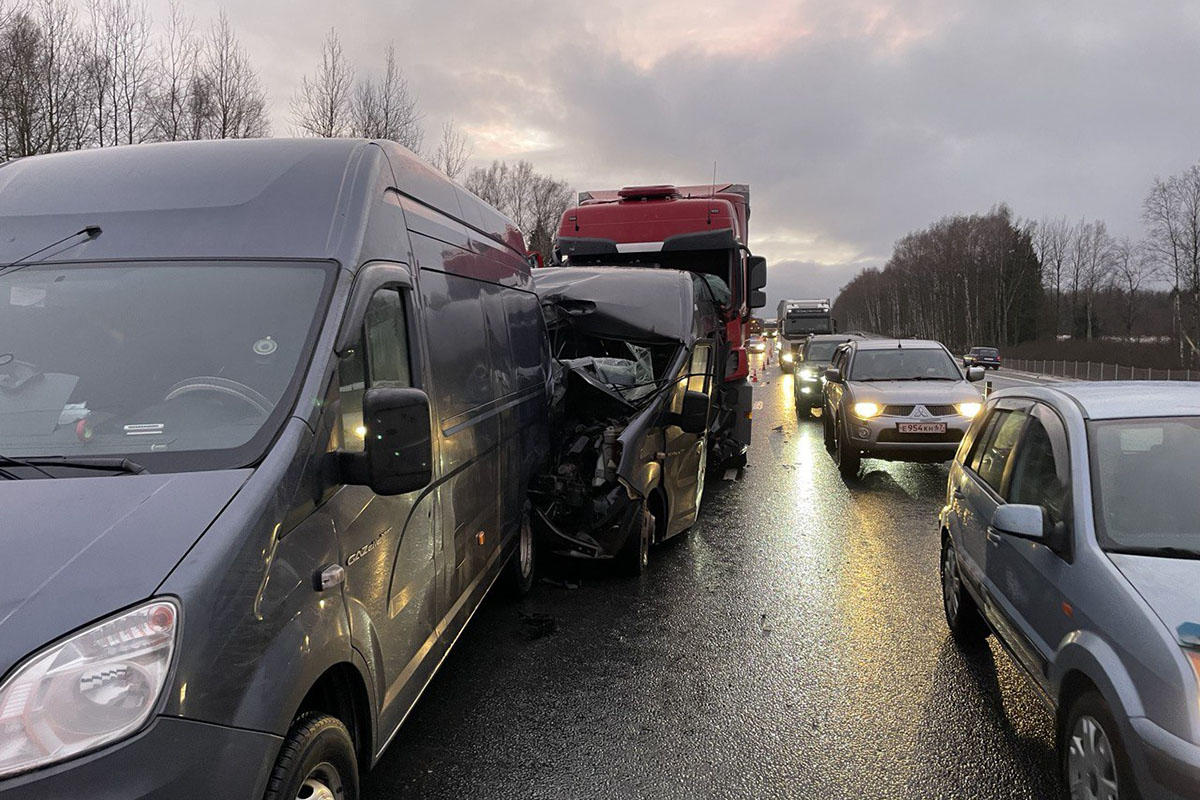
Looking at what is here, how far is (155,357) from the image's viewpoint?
Result: 2.34 m

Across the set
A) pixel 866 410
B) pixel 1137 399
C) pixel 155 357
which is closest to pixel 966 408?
pixel 866 410

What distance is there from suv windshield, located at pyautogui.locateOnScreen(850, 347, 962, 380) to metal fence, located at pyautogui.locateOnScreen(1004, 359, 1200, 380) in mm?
30473

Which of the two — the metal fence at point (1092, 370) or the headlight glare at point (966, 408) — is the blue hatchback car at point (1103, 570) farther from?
the metal fence at point (1092, 370)

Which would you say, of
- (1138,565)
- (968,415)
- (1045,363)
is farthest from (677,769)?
(1045,363)

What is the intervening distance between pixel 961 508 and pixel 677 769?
2406 mm

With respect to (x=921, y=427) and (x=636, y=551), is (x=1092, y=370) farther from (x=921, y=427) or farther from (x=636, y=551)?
(x=636, y=551)

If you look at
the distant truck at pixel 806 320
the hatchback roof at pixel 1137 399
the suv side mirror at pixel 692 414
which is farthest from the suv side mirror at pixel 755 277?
the distant truck at pixel 806 320

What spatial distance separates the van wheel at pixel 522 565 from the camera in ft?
16.9

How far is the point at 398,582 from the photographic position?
2791 millimetres

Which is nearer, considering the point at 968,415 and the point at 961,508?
the point at 961,508

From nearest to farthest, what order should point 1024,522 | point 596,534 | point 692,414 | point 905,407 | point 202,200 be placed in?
point 202,200, point 1024,522, point 596,534, point 692,414, point 905,407

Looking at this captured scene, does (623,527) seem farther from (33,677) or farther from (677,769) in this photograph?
(33,677)

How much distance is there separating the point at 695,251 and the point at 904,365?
3.68m

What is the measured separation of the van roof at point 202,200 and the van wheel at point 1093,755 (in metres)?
2.97
